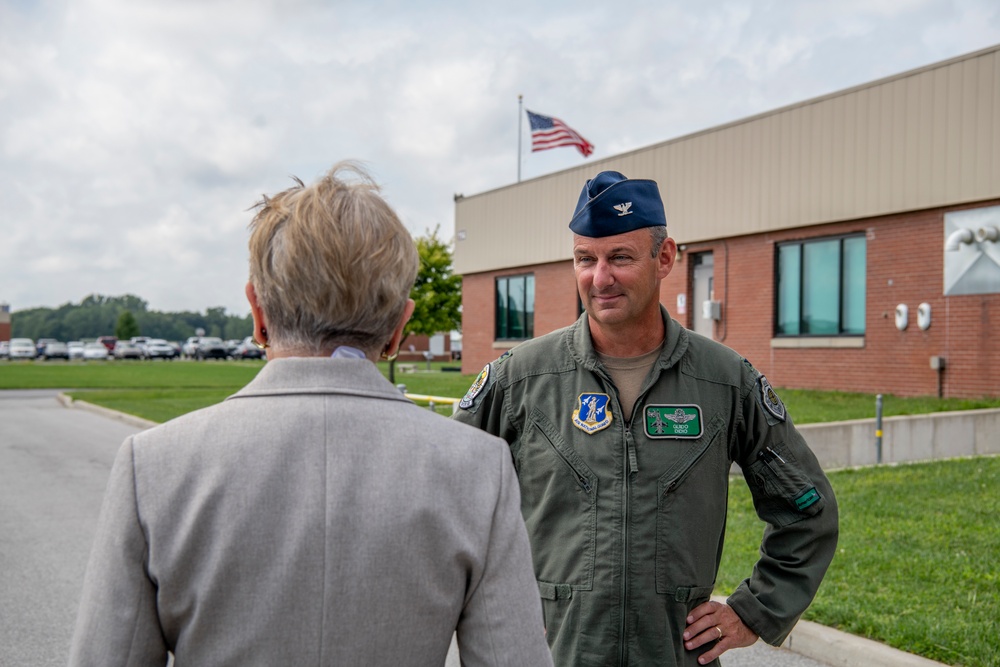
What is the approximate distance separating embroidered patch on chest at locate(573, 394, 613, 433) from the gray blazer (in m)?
1.12

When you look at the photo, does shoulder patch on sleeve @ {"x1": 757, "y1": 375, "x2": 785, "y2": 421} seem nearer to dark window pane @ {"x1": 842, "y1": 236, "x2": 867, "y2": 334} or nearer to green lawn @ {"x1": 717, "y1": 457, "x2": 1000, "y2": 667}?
green lawn @ {"x1": 717, "y1": 457, "x2": 1000, "y2": 667}

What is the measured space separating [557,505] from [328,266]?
4.33ft

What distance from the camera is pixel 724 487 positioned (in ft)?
8.84

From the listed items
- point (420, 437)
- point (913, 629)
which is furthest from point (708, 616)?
point (913, 629)

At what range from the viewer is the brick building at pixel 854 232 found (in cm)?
1538

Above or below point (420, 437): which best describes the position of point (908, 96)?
above

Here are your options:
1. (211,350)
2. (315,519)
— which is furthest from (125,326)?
(315,519)

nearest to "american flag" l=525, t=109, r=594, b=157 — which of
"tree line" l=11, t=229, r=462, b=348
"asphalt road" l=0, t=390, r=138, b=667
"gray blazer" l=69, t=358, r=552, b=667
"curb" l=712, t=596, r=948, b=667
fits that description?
"asphalt road" l=0, t=390, r=138, b=667

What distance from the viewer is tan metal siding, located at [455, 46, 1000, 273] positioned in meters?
15.3

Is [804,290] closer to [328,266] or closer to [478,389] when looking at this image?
[478,389]

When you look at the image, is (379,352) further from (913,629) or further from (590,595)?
(913,629)

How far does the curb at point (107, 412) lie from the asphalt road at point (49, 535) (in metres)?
0.33

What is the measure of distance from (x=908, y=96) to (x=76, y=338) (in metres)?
159

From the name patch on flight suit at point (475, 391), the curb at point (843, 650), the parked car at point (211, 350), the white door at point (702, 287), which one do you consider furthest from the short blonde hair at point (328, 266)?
the parked car at point (211, 350)
